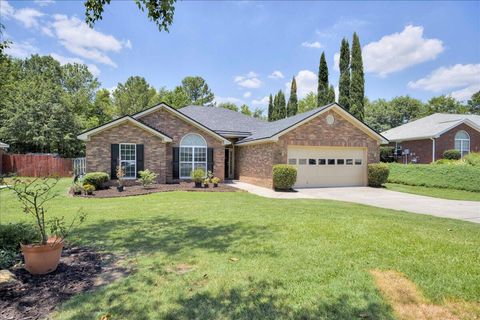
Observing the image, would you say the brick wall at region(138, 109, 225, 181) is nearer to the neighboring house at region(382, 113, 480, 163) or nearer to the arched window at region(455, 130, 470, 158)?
the neighboring house at region(382, 113, 480, 163)

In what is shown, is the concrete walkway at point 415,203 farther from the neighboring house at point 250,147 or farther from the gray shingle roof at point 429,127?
the gray shingle roof at point 429,127

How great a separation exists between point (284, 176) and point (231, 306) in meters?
12.4

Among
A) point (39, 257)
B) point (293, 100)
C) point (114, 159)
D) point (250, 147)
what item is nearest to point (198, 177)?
point (114, 159)

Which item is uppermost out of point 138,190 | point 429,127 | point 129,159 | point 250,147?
point 429,127

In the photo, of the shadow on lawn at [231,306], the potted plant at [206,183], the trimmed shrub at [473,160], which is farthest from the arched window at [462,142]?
the shadow on lawn at [231,306]

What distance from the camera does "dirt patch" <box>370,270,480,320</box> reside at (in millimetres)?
3133

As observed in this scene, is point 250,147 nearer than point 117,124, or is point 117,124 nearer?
point 117,124

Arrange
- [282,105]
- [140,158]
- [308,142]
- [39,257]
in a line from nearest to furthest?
[39,257] < [140,158] < [308,142] < [282,105]

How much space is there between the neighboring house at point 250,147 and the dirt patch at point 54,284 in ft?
38.6

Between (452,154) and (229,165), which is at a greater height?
(452,154)

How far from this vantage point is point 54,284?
3.92m

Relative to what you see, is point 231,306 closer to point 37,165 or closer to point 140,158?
point 140,158

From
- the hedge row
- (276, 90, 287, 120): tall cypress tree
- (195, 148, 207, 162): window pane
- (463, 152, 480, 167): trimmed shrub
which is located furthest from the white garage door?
(276, 90, 287, 120): tall cypress tree

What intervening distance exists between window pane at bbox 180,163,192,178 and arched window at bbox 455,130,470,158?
2316 cm
